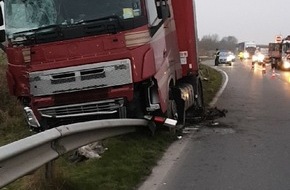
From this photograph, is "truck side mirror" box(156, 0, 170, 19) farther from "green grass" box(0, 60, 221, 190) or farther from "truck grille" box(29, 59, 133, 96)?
"green grass" box(0, 60, 221, 190)

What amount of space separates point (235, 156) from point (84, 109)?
2617 millimetres

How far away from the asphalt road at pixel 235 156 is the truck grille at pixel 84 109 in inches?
49.7

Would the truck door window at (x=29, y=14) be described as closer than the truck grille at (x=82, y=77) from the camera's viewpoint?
No

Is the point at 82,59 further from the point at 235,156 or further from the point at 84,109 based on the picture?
the point at 235,156

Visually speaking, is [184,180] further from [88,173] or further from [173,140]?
[173,140]

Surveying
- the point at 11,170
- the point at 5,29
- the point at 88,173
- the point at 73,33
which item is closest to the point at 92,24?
the point at 73,33

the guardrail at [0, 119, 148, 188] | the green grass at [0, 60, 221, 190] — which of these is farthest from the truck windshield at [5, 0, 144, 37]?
the green grass at [0, 60, 221, 190]

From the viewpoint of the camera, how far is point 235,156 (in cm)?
810

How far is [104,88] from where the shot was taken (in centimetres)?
847

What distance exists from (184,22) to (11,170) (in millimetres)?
7958

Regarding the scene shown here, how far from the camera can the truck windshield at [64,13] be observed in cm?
830

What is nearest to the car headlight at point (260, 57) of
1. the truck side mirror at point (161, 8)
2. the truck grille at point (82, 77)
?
the truck side mirror at point (161, 8)

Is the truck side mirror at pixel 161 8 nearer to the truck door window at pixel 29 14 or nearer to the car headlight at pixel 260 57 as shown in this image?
the truck door window at pixel 29 14

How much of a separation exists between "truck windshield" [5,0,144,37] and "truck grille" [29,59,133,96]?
28.4 inches
